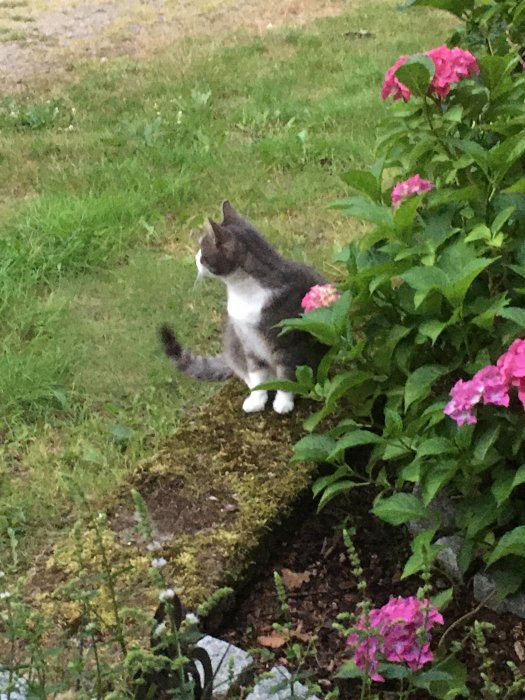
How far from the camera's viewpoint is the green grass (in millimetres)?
3299

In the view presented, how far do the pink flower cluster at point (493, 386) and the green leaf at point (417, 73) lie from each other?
27.3 inches

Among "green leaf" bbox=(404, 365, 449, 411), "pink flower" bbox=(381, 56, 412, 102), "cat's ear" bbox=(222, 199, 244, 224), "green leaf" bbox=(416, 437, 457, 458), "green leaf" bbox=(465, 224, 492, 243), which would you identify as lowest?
"green leaf" bbox=(416, 437, 457, 458)

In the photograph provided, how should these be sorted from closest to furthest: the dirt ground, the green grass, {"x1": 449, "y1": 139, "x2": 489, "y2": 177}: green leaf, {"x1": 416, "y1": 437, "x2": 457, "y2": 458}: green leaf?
{"x1": 416, "y1": 437, "x2": 457, "y2": 458}: green leaf → {"x1": 449, "y1": 139, "x2": 489, "y2": 177}: green leaf → the green grass → the dirt ground

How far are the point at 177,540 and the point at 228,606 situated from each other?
0.23 meters

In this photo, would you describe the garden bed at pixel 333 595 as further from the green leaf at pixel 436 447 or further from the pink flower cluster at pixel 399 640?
the green leaf at pixel 436 447

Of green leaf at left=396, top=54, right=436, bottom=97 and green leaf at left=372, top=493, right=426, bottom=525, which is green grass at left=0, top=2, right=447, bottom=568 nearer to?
green leaf at left=372, top=493, right=426, bottom=525

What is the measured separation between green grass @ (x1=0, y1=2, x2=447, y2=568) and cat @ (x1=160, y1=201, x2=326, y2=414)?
18.4 inches

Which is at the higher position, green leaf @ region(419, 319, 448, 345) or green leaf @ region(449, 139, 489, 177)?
green leaf @ region(449, 139, 489, 177)

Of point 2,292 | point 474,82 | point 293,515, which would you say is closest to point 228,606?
point 293,515

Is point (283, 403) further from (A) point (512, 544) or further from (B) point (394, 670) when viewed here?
(B) point (394, 670)

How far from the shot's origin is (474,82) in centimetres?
238

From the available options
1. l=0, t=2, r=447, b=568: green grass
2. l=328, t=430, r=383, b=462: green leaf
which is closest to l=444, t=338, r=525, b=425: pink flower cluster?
l=328, t=430, r=383, b=462: green leaf

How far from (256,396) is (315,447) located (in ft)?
1.84

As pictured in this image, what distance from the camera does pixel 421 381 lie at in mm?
2289
